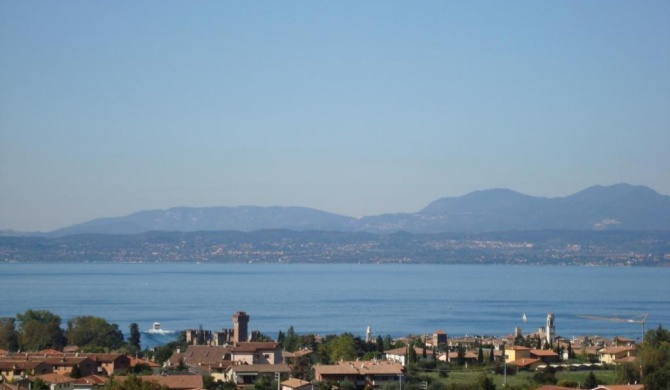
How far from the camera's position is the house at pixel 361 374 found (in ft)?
98.0

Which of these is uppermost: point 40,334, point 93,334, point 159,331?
point 40,334

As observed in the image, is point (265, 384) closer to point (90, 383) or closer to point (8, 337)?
point (90, 383)

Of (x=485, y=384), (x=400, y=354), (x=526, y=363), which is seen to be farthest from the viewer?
(x=400, y=354)

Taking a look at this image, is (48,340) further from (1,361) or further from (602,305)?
(602,305)

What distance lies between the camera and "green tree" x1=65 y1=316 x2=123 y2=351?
4375 cm

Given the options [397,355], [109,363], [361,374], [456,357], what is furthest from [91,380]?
[456,357]

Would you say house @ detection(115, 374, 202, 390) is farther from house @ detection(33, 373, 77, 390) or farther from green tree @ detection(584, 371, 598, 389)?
green tree @ detection(584, 371, 598, 389)

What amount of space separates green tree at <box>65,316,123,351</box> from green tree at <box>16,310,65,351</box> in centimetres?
49

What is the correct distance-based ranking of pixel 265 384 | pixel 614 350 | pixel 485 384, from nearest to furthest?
pixel 485 384, pixel 265 384, pixel 614 350

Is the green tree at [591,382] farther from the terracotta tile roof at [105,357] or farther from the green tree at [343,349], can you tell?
the terracotta tile roof at [105,357]

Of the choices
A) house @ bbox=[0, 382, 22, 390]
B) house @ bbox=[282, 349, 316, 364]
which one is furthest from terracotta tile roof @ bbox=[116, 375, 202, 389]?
house @ bbox=[282, 349, 316, 364]

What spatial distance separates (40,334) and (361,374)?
659 inches

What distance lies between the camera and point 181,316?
7412cm

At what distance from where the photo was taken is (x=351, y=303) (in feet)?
294
